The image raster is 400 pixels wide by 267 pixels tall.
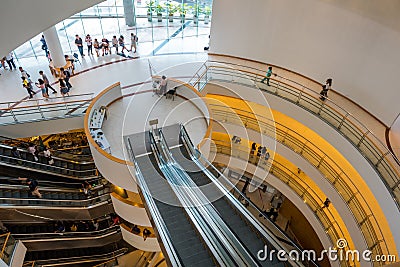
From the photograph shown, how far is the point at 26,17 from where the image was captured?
8773 mm

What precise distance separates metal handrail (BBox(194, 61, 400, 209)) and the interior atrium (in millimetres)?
54

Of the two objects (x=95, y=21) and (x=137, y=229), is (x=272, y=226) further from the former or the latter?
(x=95, y=21)

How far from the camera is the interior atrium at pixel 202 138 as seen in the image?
7.96 metres

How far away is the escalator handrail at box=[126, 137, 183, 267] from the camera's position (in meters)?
6.12

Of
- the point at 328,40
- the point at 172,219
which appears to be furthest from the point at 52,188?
the point at 328,40

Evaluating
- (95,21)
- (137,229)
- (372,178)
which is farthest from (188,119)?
(95,21)

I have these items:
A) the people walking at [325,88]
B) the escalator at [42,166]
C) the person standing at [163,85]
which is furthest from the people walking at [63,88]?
the people walking at [325,88]

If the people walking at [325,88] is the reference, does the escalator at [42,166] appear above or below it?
above

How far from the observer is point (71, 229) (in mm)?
12727

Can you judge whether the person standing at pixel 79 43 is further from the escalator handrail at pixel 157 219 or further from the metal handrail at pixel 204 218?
the metal handrail at pixel 204 218

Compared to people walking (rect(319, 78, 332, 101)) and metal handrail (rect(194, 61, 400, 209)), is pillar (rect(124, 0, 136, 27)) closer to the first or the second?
metal handrail (rect(194, 61, 400, 209))

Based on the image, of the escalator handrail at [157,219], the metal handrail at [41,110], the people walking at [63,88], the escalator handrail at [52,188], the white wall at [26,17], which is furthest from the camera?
the people walking at [63,88]

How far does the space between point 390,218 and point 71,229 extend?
12.0m

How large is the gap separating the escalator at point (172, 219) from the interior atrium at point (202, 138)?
0.12ft
